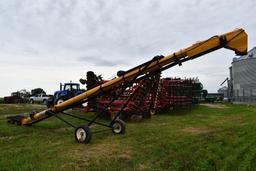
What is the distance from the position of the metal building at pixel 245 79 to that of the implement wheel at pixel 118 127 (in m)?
36.8

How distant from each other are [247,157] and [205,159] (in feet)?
3.45

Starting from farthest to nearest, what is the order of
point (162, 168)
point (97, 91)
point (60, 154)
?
point (97, 91) → point (60, 154) → point (162, 168)

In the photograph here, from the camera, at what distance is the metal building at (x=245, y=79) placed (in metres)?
45.1

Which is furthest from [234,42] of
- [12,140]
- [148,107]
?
[148,107]

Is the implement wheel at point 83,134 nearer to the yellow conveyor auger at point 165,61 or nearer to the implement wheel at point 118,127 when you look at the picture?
the yellow conveyor auger at point 165,61

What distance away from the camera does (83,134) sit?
9672mm

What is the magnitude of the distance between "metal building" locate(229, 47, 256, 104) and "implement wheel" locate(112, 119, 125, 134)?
121 ft

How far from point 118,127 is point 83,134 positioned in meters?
2.15

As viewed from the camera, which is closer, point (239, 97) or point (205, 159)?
point (205, 159)

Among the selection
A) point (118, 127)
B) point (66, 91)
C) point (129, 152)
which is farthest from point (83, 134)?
point (66, 91)

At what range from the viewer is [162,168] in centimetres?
636

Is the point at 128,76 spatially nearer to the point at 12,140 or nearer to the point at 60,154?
the point at 60,154

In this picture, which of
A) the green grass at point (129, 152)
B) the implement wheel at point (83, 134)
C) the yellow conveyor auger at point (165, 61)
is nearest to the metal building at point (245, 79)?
the green grass at point (129, 152)

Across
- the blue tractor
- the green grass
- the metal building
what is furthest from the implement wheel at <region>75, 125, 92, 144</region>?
the metal building
